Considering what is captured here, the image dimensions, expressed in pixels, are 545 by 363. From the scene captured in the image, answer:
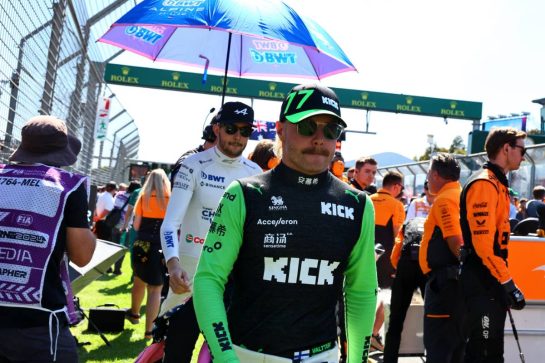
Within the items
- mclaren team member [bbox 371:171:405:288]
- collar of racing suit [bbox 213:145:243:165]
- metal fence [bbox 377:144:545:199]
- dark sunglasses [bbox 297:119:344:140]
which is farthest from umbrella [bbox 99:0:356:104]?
metal fence [bbox 377:144:545:199]

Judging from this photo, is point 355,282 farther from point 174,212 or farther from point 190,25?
point 190,25

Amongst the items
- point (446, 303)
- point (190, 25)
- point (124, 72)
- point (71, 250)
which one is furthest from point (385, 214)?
point (124, 72)

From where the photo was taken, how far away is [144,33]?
595 centimetres

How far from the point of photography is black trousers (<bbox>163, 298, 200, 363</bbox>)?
3.84 meters

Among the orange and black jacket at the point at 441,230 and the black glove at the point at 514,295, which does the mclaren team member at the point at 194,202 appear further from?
the black glove at the point at 514,295

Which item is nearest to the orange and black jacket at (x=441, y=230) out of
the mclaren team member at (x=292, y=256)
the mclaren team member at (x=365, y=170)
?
the mclaren team member at (x=365, y=170)

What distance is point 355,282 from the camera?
245 cm

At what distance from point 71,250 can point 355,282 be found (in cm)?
139

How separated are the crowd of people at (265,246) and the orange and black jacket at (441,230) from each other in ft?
0.40

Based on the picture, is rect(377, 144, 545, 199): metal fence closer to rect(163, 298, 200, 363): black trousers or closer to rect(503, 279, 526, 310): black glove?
rect(503, 279, 526, 310): black glove

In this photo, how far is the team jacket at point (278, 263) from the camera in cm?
221

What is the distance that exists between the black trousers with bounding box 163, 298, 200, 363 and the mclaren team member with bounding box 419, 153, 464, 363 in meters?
2.25

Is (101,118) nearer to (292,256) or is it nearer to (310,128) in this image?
(310,128)

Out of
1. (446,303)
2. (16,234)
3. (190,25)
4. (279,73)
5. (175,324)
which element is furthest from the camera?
(279,73)
